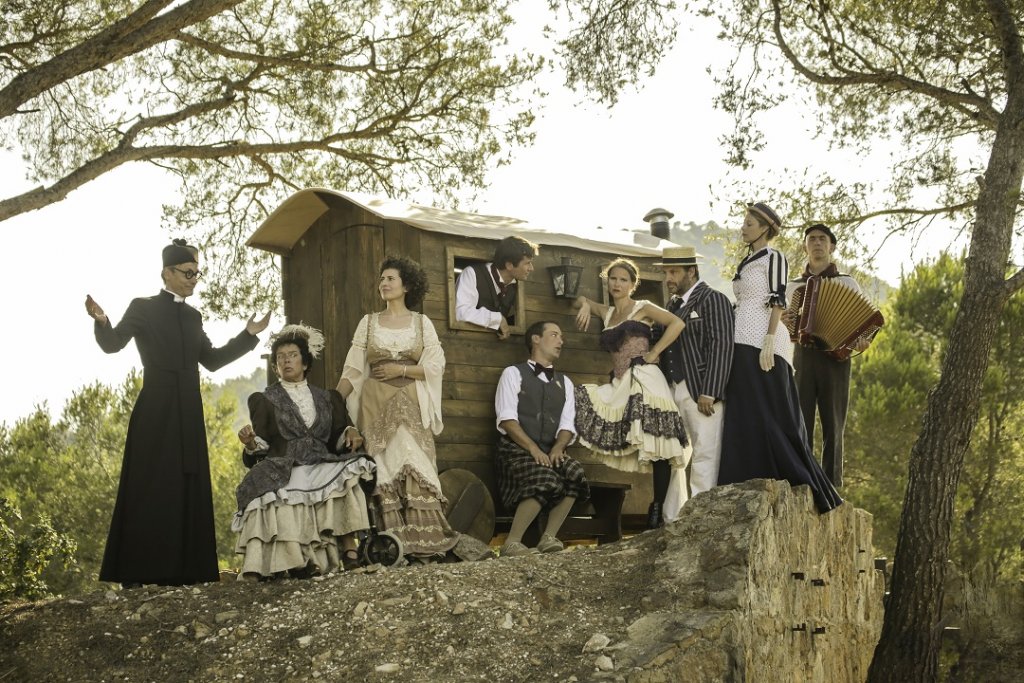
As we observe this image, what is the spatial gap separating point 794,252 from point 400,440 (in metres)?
6.05

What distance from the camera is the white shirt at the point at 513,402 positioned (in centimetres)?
863

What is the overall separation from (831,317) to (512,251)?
223 cm

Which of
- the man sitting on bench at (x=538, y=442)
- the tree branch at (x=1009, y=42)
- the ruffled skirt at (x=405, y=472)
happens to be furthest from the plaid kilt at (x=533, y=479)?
the tree branch at (x=1009, y=42)

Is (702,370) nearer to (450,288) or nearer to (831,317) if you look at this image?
(831,317)

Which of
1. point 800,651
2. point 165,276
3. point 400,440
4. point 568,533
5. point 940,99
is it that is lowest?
point 800,651

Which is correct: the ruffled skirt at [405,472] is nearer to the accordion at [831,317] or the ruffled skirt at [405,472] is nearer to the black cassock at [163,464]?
the black cassock at [163,464]

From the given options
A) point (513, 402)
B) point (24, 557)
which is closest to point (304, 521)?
point (513, 402)

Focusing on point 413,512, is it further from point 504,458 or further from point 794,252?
point 794,252

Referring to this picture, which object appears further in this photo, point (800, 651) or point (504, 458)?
point (504, 458)

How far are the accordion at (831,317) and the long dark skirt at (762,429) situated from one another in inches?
41.1

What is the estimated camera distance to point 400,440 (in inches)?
313

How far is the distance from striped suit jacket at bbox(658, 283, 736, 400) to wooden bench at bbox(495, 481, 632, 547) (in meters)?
1.47

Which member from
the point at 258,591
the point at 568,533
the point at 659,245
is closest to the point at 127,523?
the point at 258,591

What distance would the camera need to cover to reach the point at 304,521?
7.43 meters
